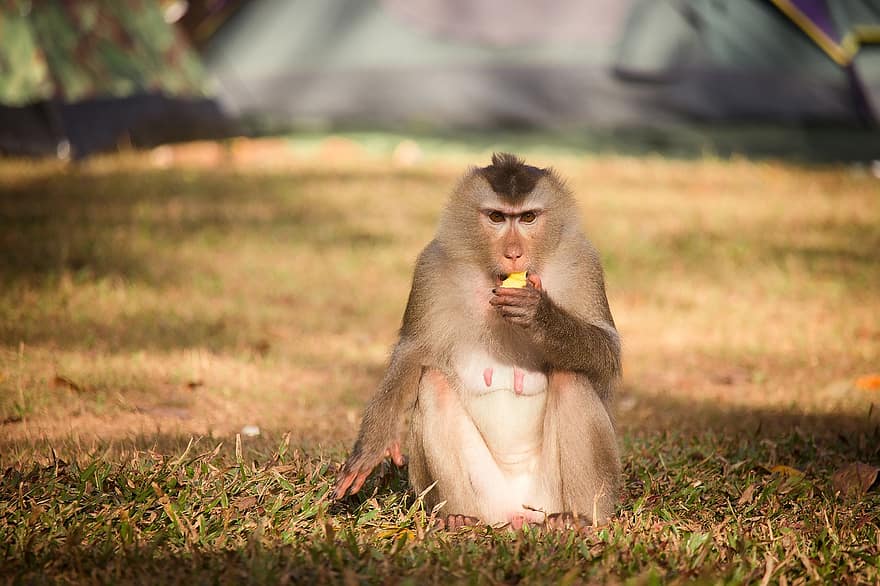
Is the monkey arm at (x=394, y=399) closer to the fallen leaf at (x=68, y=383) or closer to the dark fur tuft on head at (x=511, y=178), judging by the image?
the dark fur tuft on head at (x=511, y=178)

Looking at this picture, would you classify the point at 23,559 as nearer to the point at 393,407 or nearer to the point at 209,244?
the point at 393,407

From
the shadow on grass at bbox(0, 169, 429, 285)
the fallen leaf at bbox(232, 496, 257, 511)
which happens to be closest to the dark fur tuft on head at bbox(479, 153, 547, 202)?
the fallen leaf at bbox(232, 496, 257, 511)

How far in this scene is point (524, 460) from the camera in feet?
13.2

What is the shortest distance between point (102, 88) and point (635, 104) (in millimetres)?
5429

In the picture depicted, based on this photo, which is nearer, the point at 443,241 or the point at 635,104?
the point at 443,241

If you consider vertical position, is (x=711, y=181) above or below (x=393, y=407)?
above

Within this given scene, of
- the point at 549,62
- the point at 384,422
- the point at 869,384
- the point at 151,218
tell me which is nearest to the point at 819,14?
the point at 549,62

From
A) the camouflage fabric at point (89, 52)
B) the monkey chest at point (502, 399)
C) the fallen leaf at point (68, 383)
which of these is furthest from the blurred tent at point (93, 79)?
the monkey chest at point (502, 399)

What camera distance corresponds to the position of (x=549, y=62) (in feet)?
40.8

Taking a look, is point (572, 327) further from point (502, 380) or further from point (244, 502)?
point (244, 502)

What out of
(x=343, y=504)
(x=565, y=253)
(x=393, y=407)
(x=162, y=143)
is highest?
(x=162, y=143)

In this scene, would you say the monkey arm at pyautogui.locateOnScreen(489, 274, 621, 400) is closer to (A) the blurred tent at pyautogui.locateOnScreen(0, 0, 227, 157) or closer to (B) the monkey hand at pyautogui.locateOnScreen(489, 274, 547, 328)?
(B) the monkey hand at pyautogui.locateOnScreen(489, 274, 547, 328)

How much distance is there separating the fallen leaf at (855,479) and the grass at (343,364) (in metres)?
0.06

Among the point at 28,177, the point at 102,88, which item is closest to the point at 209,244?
the point at 28,177
